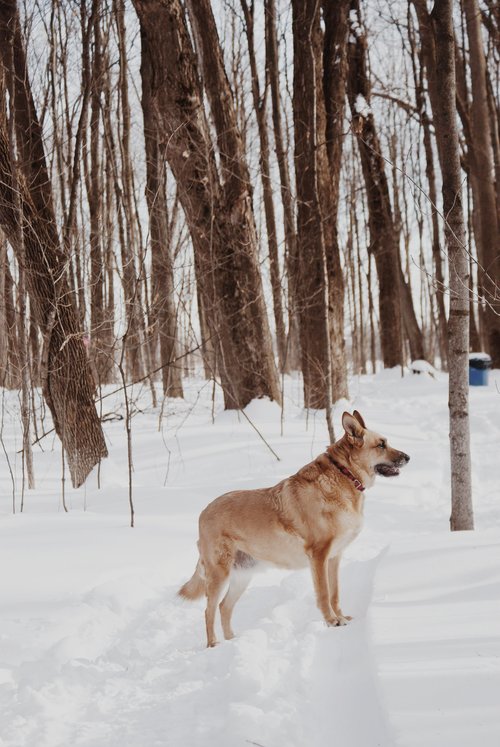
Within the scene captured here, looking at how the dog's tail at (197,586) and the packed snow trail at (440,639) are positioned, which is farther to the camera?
the dog's tail at (197,586)

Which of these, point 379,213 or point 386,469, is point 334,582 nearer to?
point 386,469

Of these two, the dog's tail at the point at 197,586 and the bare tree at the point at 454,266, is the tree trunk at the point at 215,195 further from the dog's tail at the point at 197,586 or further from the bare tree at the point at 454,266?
the dog's tail at the point at 197,586

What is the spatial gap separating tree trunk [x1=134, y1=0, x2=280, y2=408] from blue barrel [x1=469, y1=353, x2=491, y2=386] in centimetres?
801

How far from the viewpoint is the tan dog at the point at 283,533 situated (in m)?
4.34

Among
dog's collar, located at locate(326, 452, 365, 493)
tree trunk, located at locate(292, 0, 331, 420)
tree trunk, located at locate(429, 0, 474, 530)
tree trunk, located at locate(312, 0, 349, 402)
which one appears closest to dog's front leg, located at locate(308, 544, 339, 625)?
dog's collar, located at locate(326, 452, 365, 493)

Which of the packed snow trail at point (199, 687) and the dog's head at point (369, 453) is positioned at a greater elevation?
the dog's head at point (369, 453)

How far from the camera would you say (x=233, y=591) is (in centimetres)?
457

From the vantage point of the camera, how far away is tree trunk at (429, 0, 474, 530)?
224 inches

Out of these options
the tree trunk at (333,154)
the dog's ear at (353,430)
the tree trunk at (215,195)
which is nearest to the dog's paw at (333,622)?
the dog's ear at (353,430)

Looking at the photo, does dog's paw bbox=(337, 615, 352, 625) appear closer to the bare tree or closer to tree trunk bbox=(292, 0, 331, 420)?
the bare tree

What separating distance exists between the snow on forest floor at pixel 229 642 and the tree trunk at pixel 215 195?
422 centimetres

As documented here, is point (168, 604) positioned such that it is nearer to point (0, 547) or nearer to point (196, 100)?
point (0, 547)

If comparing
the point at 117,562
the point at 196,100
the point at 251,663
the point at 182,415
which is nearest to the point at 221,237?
the point at 196,100

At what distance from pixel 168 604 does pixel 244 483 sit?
3237mm
